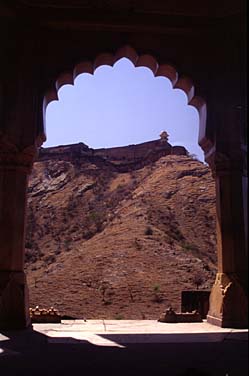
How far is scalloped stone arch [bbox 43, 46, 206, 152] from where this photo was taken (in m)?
9.61

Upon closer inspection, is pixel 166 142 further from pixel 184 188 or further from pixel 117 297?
pixel 117 297

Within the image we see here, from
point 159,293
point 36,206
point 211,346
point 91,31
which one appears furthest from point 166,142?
point 211,346

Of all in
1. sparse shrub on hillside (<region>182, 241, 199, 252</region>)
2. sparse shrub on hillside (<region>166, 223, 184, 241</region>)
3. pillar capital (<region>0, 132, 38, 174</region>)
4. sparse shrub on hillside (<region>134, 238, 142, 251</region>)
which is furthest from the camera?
sparse shrub on hillside (<region>166, 223, 184, 241</region>)

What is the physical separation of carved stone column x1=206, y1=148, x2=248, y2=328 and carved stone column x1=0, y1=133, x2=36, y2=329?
343 centimetres

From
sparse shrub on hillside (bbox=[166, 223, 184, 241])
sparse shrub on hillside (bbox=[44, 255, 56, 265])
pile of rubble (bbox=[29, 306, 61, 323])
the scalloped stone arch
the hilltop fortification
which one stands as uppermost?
the hilltop fortification

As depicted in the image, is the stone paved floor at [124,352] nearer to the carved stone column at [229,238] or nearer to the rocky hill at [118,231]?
the carved stone column at [229,238]

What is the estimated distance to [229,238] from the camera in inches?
352

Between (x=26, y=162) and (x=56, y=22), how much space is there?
2.92m

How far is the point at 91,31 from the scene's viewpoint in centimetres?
973

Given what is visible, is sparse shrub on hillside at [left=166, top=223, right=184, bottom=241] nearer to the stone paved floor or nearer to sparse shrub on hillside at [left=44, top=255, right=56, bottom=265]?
sparse shrub on hillside at [left=44, top=255, right=56, bottom=265]

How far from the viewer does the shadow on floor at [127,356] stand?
4141mm

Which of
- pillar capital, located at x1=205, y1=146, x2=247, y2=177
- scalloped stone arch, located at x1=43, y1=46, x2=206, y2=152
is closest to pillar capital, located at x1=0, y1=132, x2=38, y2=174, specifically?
scalloped stone arch, located at x1=43, y1=46, x2=206, y2=152

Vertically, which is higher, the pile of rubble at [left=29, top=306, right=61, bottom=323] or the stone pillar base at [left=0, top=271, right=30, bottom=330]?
the stone pillar base at [left=0, top=271, right=30, bottom=330]

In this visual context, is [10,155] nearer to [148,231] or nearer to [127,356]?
[127,356]
